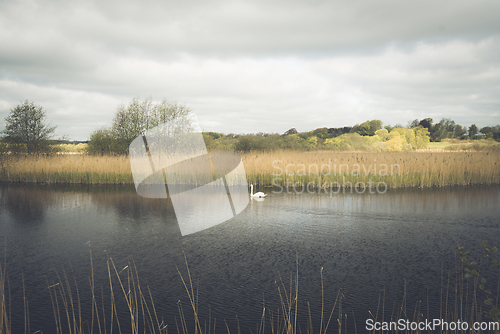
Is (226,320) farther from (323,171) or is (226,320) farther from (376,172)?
(376,172)

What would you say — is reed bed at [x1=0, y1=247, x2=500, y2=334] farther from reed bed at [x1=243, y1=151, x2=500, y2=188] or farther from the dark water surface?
reed bed at [x1=243, y1=151, x2=500, y2=188]

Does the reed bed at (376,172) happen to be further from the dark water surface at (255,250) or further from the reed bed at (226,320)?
the reed bed at (226,320)

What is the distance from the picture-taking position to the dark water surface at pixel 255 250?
348 cm

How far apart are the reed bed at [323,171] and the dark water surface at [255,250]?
126 inches

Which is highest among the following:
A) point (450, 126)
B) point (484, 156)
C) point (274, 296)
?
point (450, 126)

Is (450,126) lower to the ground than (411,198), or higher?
higher

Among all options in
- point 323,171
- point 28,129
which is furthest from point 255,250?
point 28,129

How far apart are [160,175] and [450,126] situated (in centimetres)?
4521

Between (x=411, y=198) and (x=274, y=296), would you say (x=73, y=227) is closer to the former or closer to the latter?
(x=274, y=296)

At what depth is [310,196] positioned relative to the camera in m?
10.3

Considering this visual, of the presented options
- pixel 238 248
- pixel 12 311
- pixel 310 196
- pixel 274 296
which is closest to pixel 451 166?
pixel 310 196

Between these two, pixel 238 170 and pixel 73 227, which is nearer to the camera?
pixel 73 227

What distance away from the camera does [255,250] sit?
5039 mm

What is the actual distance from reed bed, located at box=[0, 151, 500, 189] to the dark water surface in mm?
3209
